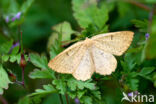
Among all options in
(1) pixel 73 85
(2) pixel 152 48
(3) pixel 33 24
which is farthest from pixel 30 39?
(2) pixel 152 48

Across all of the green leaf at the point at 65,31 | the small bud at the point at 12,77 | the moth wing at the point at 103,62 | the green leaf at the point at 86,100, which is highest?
the green leaf at the point at 65,31

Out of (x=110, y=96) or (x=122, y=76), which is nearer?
(x=122, y=76)

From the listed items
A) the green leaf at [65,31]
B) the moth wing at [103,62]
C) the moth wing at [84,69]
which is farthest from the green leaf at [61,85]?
the green leaf at [65,31]

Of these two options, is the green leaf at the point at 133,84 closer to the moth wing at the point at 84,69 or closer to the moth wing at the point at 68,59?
the moth wing at the point at 84,69

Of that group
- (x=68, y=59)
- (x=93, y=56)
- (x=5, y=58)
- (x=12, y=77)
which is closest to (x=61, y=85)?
(x=68, y=59)

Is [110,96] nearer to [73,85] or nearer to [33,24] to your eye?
[73,85]

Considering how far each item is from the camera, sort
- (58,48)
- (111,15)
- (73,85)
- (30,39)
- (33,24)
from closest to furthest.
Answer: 1. (73,85)
2. (58,48)
3. (111,15)
4. (30,39)
5. (33,24)

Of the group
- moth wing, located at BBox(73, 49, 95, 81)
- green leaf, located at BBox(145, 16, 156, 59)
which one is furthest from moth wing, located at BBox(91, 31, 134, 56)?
green leaf, located at BBox(145, 16, 156, 59)
